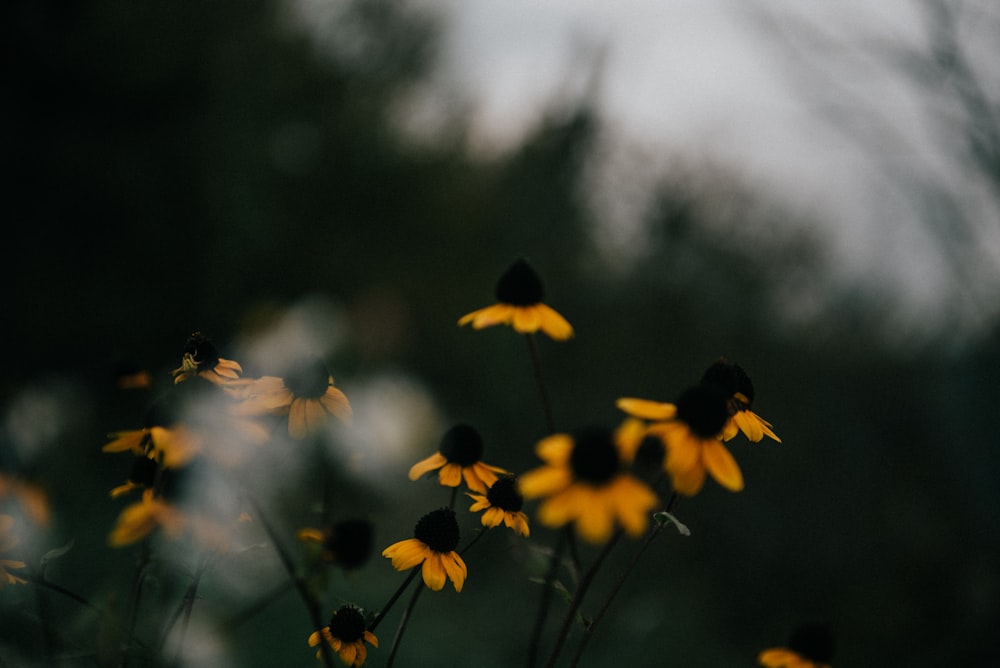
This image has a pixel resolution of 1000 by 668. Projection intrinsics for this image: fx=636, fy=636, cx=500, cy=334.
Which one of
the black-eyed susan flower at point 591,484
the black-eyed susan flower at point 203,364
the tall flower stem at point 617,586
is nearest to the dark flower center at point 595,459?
the black-eyed susan flower at point 591,484

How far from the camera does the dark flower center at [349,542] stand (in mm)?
805

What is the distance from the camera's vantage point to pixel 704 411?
88 centimetres

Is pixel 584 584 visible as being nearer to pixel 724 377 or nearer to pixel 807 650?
pixel 724 377

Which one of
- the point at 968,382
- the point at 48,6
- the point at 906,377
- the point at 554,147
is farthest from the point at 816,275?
the point at 48,6

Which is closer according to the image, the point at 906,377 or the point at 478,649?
the point at 478,649

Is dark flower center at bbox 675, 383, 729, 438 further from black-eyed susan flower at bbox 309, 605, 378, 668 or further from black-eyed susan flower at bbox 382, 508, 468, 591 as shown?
black-eyed susan flower at bbox 309, 605, 378, 668

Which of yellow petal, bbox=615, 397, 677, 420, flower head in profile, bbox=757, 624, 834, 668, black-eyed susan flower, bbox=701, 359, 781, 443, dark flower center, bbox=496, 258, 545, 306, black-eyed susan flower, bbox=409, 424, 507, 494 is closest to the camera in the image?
yellow petal, bbox=615, 397, 677, 420

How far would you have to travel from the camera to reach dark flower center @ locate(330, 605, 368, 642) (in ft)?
3.69

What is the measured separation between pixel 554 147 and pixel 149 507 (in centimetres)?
1306

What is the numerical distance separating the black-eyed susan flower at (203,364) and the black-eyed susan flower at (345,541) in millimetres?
305

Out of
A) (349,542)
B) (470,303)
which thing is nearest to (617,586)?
(349,542)

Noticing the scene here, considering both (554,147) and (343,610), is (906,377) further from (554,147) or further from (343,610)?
(343,610)

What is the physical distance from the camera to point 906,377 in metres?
9.28

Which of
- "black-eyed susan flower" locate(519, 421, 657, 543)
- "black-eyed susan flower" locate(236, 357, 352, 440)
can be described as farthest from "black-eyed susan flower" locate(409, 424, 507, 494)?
"black-eyed susan flower" locate(519, 421, 657, 543)
